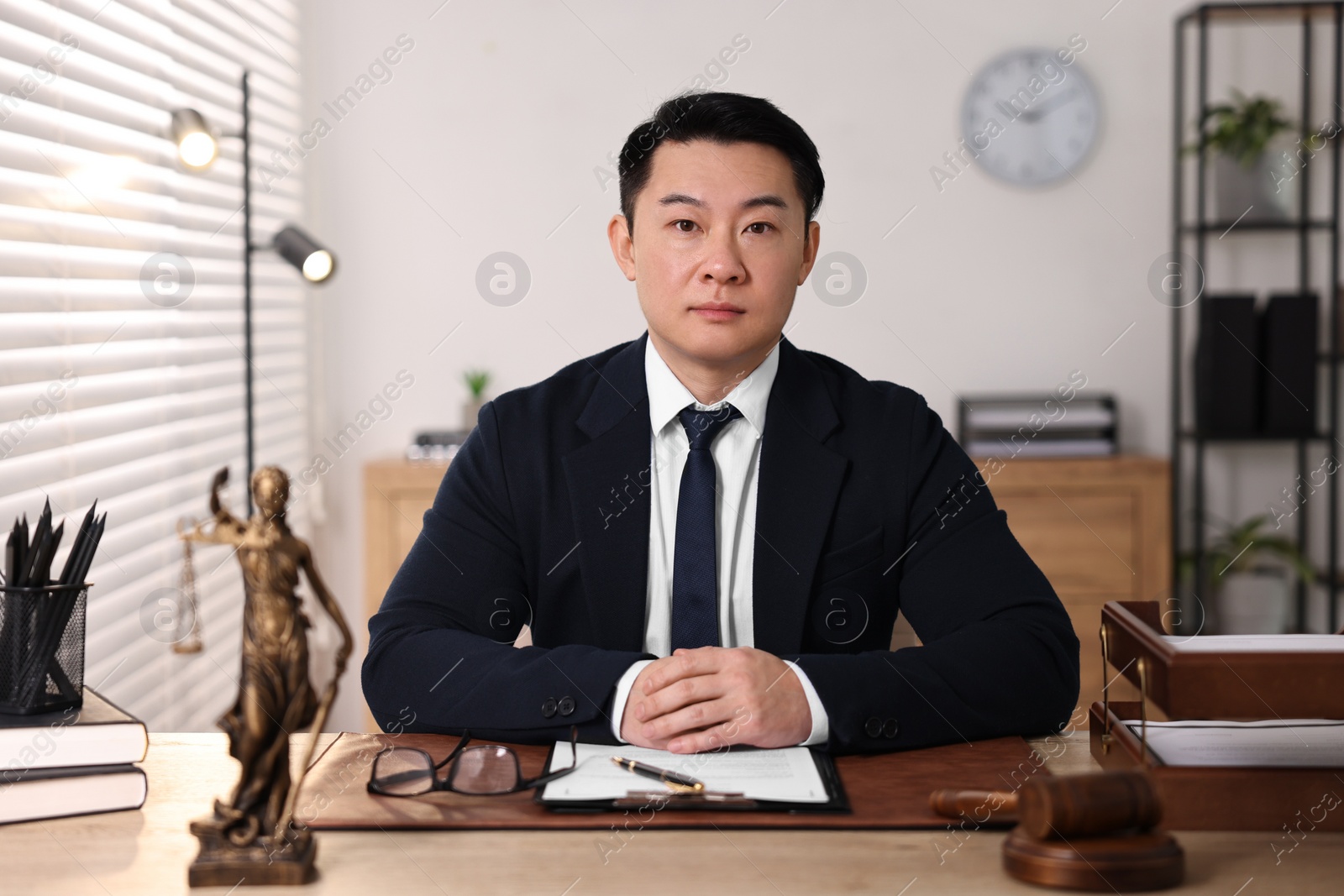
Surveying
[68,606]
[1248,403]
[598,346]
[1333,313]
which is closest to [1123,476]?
[1248,403]

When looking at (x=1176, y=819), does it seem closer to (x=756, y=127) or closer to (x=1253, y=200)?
(x=756, y=127)

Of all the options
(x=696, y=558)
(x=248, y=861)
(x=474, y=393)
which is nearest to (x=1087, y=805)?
(x=248, y=861)

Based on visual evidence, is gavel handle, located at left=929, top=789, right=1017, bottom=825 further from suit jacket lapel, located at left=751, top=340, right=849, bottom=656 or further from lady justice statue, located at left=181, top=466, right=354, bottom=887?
suit jacket lapel, located at left=751, top=340, right=849, bottom=656

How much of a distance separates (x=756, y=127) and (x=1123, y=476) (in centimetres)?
219

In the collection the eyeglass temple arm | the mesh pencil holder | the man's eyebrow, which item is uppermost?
the man's eyebrow

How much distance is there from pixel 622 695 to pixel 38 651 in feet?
1.98

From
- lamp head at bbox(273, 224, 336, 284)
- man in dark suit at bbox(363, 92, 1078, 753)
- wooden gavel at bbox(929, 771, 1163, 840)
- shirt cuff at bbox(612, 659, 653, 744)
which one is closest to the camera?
wooden gavel at bbox(929, 771, 1163, 840)

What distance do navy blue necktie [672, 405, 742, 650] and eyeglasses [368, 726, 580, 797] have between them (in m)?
→ 0.57

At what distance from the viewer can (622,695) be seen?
1286mm

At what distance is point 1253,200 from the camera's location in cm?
367

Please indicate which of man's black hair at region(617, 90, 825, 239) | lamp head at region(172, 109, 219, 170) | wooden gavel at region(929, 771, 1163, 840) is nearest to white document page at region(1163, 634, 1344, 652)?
wooden gavel at region(929, 771, 1163, 840)

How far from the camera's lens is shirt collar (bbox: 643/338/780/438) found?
1.78m

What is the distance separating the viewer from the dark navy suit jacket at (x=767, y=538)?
5.03 feet

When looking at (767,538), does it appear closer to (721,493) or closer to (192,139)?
(721,493)
